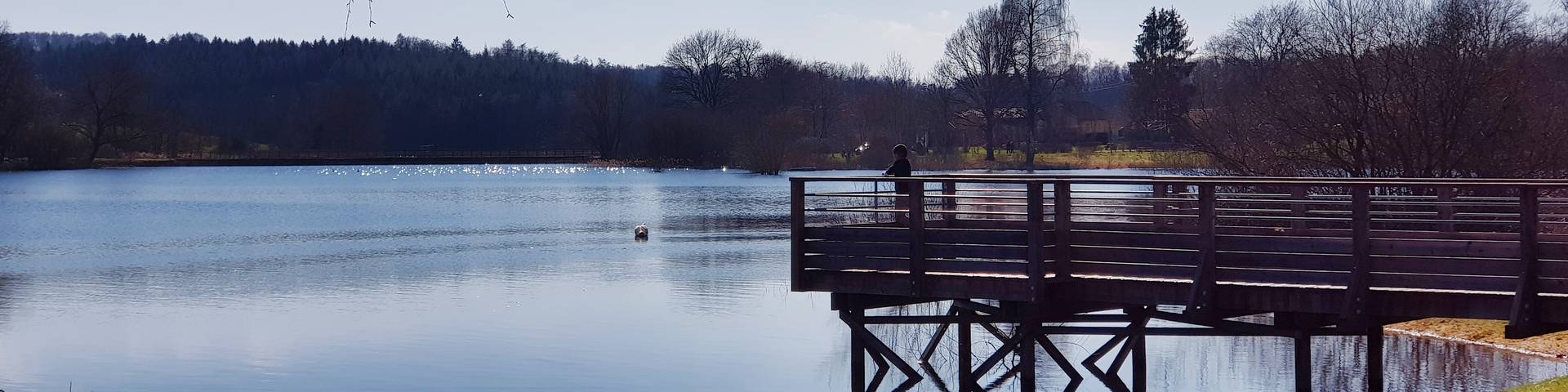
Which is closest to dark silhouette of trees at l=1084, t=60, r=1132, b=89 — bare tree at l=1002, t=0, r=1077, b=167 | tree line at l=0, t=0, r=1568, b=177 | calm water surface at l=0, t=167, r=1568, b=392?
tree line at l=0, t=0, r=1568, b=177

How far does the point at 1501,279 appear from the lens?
1215 cm

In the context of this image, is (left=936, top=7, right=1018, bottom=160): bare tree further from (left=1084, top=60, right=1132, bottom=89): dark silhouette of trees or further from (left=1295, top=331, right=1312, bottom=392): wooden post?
(left=1084, top=60, right=1132, bottom=89): dark silhouette of trees

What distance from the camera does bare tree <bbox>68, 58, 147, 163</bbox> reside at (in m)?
112

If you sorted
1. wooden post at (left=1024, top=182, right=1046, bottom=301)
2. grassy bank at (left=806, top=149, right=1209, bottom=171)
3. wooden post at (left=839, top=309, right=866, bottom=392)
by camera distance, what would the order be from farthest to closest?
grassy bank at (left=806, top=149, right=1209, bottom=171) < wooden post at (left=839, top=309, right=866, bottom=392) < wooden post at (left=1024, top=182, right=1046, bottom=301)

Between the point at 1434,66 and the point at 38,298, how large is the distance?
25.0m

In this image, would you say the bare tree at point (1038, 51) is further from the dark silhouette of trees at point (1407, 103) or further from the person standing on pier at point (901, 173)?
the person standing on pier at point (901, 173)

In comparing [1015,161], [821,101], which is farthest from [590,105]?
[1015,161]

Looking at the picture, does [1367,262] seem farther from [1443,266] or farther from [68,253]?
[68,253]

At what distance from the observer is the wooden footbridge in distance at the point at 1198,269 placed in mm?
12266

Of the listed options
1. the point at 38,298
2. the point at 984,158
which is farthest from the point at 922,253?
the point at 984,158

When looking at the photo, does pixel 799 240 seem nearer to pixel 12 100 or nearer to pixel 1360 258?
pixel 1360 258

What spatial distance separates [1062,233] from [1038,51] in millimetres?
70147

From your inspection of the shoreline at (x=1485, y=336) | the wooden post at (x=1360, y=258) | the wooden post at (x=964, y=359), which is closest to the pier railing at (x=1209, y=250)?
the wooden post at (x=1360, y=258)

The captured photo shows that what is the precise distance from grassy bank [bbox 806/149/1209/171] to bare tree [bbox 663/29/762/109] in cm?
2505
